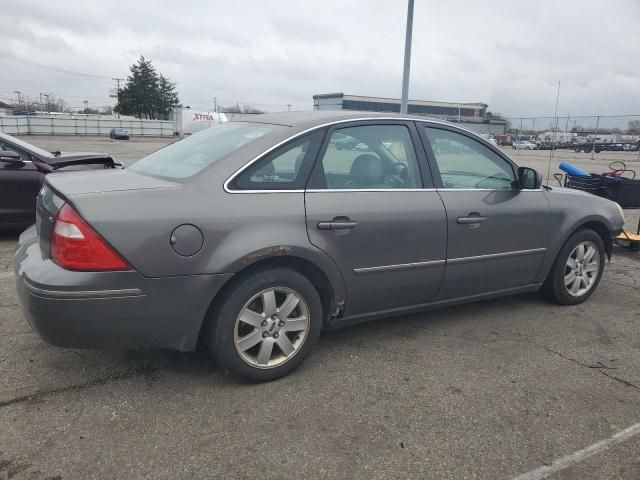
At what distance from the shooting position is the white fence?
5002 centimetres

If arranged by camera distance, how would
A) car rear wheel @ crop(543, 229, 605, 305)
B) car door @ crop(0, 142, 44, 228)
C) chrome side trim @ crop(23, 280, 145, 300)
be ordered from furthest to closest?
1. car door @ crop(0, 142, 44, 228)
2. car rear wheel @ crop(543, 229, 605, 305)
3. chrome side trim @ crop(23, 280, 145, 300)

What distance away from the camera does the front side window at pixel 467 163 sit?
377cm

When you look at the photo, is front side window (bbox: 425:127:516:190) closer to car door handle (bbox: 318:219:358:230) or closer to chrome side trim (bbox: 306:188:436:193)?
chrome side trim (bbox: 306:188:436:193)

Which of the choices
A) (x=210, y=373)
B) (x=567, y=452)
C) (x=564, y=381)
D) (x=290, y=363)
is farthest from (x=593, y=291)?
(x=210, y=373)

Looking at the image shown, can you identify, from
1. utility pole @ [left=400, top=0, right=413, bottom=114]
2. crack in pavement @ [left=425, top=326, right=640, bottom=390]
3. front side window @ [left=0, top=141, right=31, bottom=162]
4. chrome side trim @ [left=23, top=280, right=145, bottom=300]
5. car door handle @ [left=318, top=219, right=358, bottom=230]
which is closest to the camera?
chrome side trim @ [left=23, top=280, right=145, bottom=300]

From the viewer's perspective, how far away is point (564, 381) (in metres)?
3.23

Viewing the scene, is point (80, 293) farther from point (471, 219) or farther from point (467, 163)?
point (467, 163)

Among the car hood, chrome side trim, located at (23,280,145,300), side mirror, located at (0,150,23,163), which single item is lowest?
chrome side trim, located at (23,280,145,300)

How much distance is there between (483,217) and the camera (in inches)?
150

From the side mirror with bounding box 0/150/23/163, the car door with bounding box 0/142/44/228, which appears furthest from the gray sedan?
the side mirror with bounding box 0/150/23/163

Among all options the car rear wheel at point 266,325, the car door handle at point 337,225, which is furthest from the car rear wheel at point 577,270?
the car rear wheel at point 266,325

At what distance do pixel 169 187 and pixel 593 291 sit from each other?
3.93 meters

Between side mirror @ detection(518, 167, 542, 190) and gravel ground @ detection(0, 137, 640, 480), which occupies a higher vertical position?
side mirror @ detection(518, 167, 542, 190)

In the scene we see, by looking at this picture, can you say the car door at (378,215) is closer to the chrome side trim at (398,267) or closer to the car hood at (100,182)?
the chrome side trim at (398,267)
